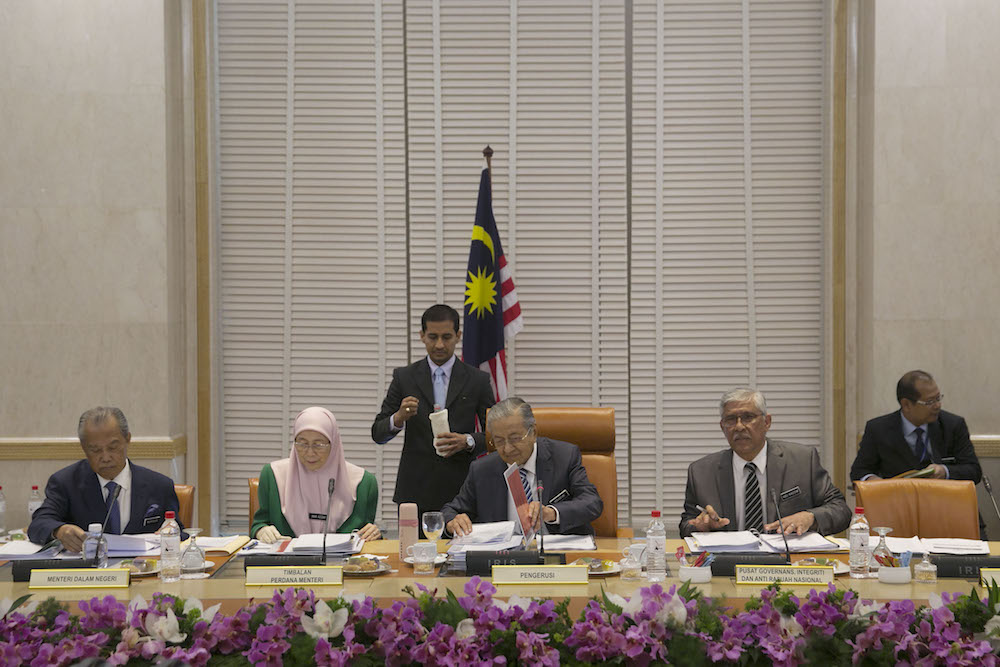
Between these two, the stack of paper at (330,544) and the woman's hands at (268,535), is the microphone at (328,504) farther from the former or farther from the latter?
the woman's hands at (268,535)

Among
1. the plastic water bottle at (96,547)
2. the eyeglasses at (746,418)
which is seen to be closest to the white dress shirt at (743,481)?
the eyeglasses at (746,418)

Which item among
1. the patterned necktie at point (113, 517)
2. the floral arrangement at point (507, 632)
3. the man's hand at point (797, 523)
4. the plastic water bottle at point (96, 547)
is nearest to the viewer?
the floral arrangement at point (507, 632)

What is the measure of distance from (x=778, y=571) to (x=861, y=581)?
290 mm

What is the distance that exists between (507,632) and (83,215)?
430 cm

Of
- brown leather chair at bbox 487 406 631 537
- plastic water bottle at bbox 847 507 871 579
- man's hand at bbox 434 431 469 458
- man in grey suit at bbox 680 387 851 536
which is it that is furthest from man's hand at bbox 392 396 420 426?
plastic water bottle at bbox 847 507 871 579

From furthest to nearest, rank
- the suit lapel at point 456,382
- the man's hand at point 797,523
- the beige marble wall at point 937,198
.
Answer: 1. the beige marble wall at point 937,198
2. the suit lapel at point 456,382
3. the man's hand at point 797,523

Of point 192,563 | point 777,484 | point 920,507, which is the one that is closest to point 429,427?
point 777,484

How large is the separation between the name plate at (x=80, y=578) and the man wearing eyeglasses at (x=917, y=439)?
136 inches

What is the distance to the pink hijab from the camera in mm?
3684

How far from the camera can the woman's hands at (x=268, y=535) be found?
11.3 ft

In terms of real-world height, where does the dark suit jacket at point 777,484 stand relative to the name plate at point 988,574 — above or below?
above

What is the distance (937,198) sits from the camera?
541cm

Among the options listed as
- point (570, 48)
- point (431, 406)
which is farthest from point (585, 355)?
point (570, 48)

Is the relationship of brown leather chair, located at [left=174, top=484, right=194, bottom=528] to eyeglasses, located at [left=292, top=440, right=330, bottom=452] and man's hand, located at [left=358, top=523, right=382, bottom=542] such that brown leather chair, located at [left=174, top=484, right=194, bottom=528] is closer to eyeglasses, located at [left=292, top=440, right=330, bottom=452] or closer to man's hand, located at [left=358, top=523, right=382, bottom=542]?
eyeglasses, located at [left=292, top=440, right=330, bottom=452]
